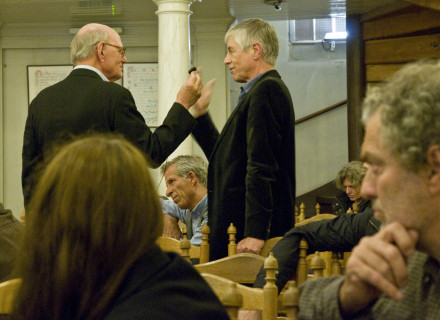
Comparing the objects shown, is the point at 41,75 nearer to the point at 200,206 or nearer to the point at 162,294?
the point at 200,206

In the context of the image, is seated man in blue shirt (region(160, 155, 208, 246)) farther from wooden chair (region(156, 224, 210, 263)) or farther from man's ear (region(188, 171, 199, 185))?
wooden chair (region(156, 224, 210, 263))

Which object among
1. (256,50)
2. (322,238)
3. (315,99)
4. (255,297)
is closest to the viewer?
(255,297)

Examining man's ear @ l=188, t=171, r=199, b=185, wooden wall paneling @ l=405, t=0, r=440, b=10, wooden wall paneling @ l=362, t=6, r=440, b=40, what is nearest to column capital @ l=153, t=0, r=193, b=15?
wooden wall paneling @ l=405, t=0, r=440, b=10

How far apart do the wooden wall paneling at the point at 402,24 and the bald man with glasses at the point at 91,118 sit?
16.1 feet

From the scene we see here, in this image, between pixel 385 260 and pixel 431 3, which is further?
pixel 431 3

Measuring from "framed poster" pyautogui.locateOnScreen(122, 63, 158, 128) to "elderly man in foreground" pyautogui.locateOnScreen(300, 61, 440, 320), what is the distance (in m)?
8.15

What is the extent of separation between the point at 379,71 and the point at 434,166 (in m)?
7.08

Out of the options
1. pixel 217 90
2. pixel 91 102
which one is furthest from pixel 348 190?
pixel 91 102

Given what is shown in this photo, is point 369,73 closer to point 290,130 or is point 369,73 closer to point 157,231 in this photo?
point 290,130

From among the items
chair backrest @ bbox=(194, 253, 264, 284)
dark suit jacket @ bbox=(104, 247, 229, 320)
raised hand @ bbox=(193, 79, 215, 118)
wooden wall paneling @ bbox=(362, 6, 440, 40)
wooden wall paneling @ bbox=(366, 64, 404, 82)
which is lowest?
chair backrest @ bbox=(194, 253, 264, 284)

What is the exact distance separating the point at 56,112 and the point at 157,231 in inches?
62.7

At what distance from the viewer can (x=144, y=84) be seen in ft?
30.7

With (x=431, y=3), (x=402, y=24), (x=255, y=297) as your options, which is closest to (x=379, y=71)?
(x=402, y=24)

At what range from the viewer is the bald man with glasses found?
2777mm
